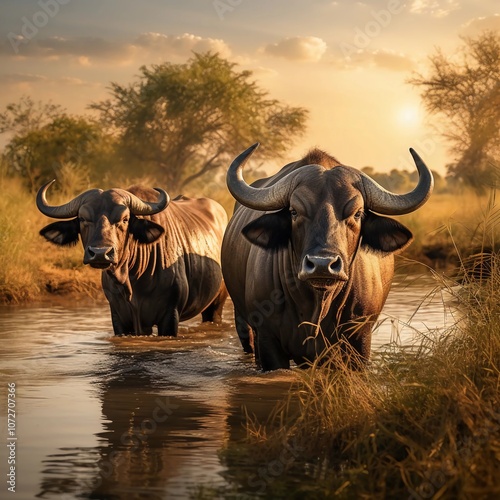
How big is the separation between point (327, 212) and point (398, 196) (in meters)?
0.79

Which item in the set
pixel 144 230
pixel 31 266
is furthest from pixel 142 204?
pixel 31 266

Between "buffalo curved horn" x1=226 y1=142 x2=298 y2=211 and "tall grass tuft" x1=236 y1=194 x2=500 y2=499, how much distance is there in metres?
1.42

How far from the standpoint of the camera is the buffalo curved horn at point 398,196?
25.0ft

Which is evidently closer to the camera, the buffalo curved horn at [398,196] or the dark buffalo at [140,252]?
the buffalo curved horn at [398,196]

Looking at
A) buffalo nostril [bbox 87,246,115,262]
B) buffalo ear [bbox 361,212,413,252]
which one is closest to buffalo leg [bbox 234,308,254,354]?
buffalo nostril [bbox 87,246,115,262]

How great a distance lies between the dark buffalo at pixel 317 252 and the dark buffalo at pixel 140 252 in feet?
8.32

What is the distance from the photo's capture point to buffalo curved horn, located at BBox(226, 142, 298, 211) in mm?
7664

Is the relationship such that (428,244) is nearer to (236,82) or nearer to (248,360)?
(248,360)

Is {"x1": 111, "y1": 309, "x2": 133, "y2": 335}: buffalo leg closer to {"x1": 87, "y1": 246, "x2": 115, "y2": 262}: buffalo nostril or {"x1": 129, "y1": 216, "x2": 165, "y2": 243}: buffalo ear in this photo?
{"x1": 129, "y1": 216, "x2": 165, "y2": 243}: buffalo ear

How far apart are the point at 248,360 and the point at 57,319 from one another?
3884 mm

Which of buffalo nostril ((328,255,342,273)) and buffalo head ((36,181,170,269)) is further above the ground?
buffalo head ((36,181,170,269))

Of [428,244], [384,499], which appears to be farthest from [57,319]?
[428,244]

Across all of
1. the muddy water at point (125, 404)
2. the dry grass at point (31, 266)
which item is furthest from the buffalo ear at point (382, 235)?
the dry grass at point (31, 266)

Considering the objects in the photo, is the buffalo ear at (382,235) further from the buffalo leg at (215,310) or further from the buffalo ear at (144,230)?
the buffalo leg at (215,310)
